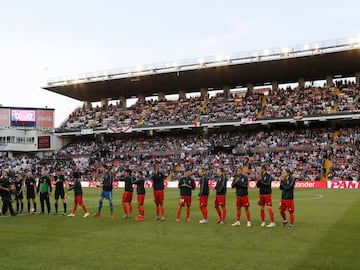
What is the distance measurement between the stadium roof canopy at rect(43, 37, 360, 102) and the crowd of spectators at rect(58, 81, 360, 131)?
2.00m

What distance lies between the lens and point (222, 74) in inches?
2221

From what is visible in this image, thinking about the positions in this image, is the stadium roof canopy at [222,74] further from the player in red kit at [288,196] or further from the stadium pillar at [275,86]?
the player in red kit at [288,196]

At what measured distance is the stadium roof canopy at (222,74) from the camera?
49375 mm

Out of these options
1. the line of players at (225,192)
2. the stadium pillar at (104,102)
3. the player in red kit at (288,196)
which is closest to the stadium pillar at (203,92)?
the stadium pillar at (104,102)

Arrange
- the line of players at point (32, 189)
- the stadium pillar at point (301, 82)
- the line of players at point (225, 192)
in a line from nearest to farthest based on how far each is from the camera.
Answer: the line of players at point (225, 192) → the line of players at point (32, 189) → the stadium pillar at point (301, 82)

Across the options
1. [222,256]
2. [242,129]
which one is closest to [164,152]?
[242,129]

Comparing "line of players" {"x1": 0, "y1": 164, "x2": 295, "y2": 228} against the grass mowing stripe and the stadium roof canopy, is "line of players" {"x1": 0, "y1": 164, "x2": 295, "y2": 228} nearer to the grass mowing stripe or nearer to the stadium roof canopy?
the grass mowing stripe

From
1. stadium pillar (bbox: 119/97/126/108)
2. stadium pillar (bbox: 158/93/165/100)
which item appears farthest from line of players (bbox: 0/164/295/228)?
stadium pillar (bbox: 119/97/126/108)

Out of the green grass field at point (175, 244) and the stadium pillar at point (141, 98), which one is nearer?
the green grass field at point (175, 244)

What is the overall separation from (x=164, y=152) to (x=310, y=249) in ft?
153

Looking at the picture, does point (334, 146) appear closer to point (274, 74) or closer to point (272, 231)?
point (274, 74)

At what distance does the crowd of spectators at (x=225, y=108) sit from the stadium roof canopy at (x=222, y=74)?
2.00 meters

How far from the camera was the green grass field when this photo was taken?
9.46 metres

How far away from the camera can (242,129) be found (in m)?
58.1
